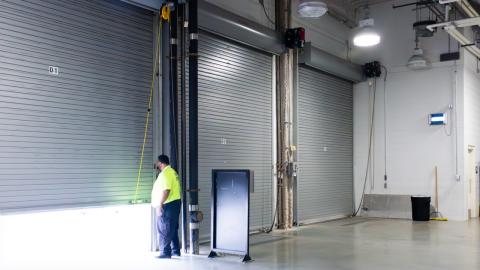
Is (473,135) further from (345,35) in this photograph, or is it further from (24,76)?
(24,76)

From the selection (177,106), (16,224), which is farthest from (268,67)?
(16,224)

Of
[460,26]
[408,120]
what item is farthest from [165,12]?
[408,120]

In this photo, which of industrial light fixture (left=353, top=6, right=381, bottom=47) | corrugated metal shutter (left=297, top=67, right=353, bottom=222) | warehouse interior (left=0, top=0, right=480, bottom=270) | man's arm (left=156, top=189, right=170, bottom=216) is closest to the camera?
warehouse interior (left=0, top=0, right=480, bottom=270)

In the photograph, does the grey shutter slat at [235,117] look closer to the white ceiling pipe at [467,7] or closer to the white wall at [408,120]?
the white ceiling pipe at [467,7]

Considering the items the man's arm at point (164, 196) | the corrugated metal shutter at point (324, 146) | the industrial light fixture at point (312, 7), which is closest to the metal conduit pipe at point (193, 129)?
the man's arm at point (164, 196)

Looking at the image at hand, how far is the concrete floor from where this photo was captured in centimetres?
700

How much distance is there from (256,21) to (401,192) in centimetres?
696

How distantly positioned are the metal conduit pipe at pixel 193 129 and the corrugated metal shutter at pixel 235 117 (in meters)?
1.20

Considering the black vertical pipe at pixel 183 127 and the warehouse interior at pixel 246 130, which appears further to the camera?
the black vertical pipe at pixel 183 127

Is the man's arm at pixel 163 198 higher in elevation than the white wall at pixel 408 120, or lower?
lower

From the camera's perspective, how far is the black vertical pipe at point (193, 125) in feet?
26.2

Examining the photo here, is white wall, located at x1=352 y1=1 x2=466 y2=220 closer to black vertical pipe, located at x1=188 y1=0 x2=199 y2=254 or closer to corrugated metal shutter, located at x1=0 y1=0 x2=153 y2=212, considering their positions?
black vertical pipe, located at x1=188 y1=0 x2=199 y2=254

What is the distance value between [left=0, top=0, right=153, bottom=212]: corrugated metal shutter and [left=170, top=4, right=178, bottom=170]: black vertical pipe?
0.49m

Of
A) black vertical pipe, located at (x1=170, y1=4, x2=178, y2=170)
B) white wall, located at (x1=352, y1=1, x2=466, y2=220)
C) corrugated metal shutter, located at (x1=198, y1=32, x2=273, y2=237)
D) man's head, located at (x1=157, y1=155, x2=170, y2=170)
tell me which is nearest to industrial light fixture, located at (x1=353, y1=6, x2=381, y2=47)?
corrugated metal shutter, located at (x1=198, y1=32, x2=273, y2=237)
